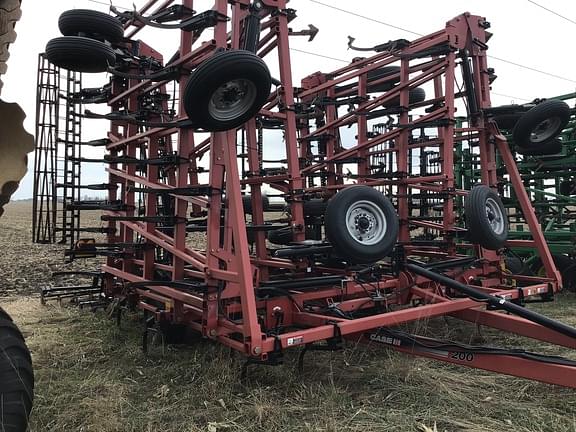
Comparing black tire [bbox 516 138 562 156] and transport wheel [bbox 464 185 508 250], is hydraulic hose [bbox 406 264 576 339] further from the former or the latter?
black tire [bbox 516 138 562 156]

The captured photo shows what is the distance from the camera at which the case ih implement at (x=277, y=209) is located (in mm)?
Answer: 4242

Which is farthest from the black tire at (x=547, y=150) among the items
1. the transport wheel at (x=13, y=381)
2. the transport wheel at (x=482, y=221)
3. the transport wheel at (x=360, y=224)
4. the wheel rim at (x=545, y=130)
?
the transport wheel at (x=13, y=381)

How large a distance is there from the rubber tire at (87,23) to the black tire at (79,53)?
36 centimetres

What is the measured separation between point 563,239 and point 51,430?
346 inches

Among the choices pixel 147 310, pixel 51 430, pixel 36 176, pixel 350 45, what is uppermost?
pixel 350 45

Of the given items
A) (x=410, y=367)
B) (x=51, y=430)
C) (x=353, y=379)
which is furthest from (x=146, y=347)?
(x=410, y=367)

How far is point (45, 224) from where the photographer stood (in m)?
7.94

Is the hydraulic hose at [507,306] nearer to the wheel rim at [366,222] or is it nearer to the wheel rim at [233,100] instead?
the wheel rim at [366,222]

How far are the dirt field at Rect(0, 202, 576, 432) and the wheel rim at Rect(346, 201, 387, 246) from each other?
47.1 inches

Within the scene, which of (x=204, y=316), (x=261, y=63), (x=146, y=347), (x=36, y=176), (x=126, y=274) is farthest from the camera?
(x=36, y=176)

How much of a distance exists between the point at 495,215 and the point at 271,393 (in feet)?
11.9

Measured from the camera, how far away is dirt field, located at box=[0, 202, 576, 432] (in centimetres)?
367

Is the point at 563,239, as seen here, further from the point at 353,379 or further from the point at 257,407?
the point at 257,407

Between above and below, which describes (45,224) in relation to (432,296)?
above
